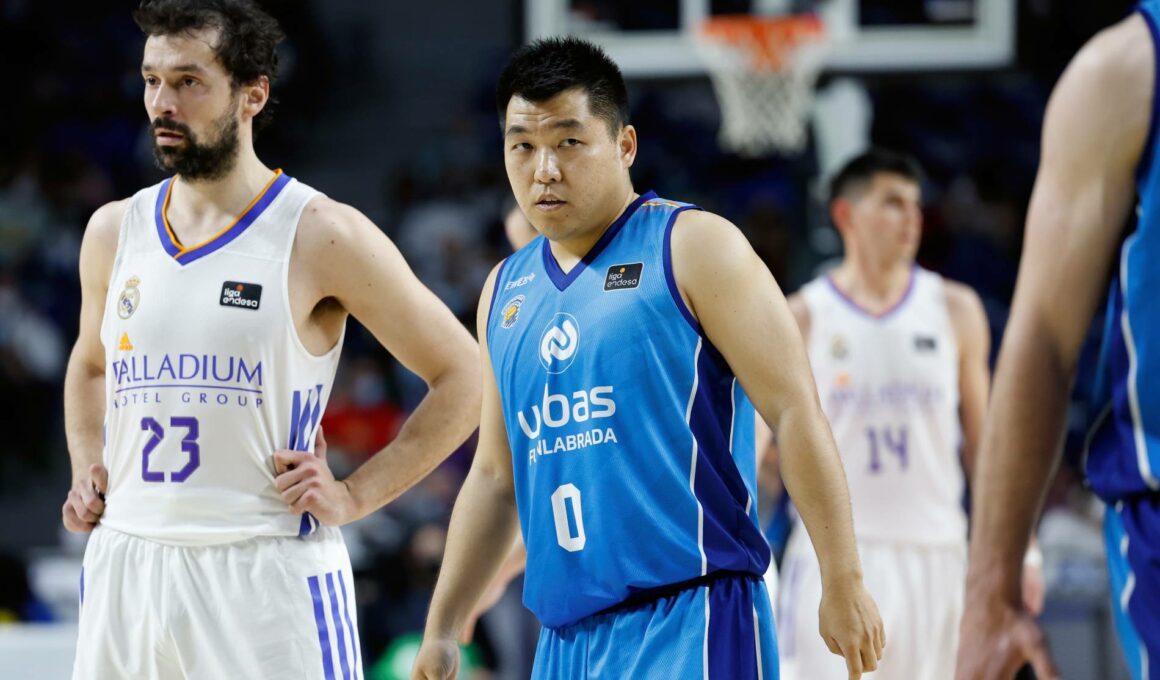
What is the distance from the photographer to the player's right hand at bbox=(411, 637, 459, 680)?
137 inches

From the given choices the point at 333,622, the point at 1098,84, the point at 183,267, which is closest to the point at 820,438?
the point at 1098,84

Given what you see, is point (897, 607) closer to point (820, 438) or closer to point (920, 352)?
point (920, 352)

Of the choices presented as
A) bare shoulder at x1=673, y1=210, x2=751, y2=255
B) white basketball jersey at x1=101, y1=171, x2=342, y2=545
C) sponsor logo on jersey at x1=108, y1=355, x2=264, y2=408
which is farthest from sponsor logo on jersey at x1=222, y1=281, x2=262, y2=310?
bare shoulder at x1=673, y1=210, x2=751, y2=255

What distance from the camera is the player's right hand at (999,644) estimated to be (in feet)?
7.49

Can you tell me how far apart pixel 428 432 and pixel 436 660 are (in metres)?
0.76

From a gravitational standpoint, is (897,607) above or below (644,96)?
below

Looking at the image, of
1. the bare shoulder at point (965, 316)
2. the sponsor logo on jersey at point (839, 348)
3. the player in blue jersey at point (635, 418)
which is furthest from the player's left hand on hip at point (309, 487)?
the bare shoulder at point (965, 316)

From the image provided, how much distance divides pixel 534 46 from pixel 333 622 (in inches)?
59.0

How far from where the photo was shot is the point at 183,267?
3777mm

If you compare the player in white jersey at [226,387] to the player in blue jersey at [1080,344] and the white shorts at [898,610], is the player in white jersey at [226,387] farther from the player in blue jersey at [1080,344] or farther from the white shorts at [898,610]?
the white shorts at [898,610]

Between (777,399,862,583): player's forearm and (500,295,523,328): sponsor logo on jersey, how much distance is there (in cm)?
76

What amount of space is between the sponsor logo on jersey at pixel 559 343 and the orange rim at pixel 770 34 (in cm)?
848

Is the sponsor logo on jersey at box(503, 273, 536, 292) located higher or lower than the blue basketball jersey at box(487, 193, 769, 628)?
higher

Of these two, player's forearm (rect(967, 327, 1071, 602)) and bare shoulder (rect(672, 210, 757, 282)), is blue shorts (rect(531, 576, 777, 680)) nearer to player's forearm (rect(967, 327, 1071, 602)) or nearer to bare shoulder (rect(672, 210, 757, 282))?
bare shoulder (rect(672, 210, 757, 282))
